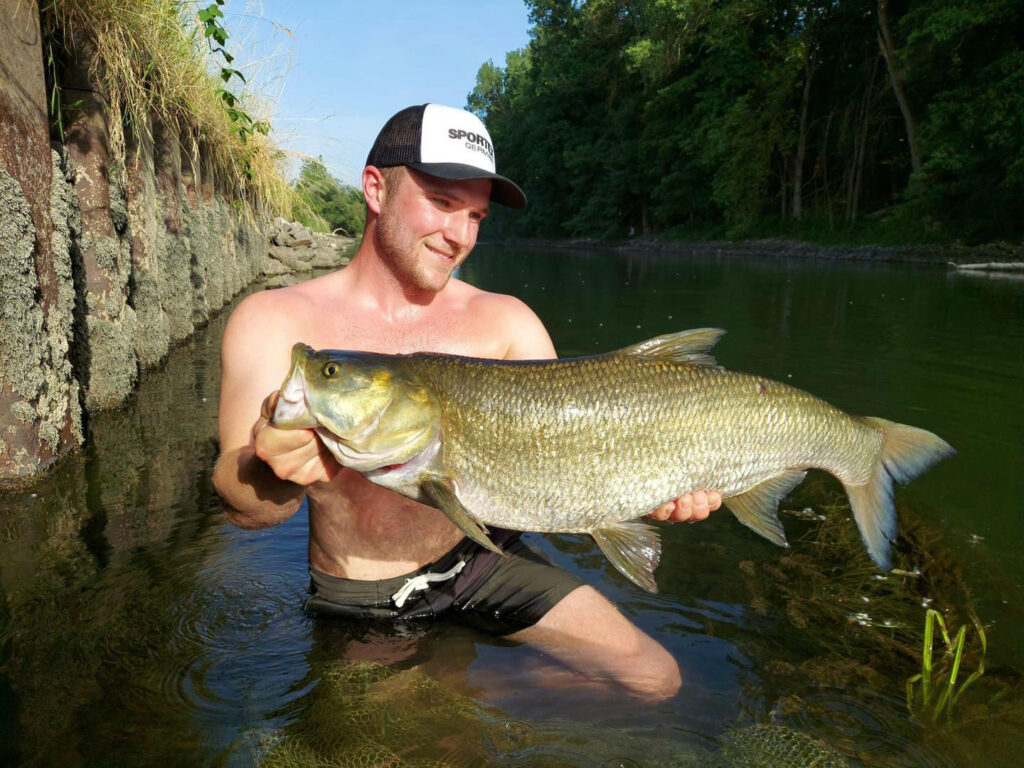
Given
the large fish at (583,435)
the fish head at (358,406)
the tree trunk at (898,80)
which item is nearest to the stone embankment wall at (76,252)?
the fish head at (358,406)

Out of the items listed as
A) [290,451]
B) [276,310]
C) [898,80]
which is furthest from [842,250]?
[290,451]

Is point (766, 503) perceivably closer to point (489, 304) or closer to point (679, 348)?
point (679, 348)

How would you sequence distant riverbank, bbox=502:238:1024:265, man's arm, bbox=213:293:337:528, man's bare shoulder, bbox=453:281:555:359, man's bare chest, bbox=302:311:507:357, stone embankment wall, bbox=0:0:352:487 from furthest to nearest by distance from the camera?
distant riverbank, bbox=502:238:1024:265 < stone embankment wall, bbox=0:0:352:487 < man's bare shoulder, bbox=453:281:555:359 < man's bare chest, bbox=302:311:507:357 < man's arm, bbox=213:293:337:528

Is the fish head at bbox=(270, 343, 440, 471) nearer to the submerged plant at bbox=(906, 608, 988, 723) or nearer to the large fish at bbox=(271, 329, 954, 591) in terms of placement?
the large fish at bbox=(271, 329, 954, 591)

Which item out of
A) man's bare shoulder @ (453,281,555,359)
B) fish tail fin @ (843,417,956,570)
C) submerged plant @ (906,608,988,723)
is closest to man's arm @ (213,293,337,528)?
man's bare shoulder @ (453,281,555,359)

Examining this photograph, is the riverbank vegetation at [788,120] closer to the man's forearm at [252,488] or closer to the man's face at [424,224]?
the man's face at [424,224]

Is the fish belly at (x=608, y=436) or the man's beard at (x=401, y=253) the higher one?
the man's beard at (x=401, y=253)

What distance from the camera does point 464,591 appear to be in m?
3.50

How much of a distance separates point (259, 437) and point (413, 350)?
1128 mm

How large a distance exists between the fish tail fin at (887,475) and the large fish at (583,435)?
33 millimetres

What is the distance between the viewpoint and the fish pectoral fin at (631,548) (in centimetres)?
295

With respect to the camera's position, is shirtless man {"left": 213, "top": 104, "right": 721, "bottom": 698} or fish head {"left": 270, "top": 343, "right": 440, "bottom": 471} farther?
shirtless man {"left": 213, "top": 104, "right": 721, "bottom": 698}

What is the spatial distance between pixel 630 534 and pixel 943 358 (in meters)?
8.85

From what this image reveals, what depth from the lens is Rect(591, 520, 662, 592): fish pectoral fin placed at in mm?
2951
